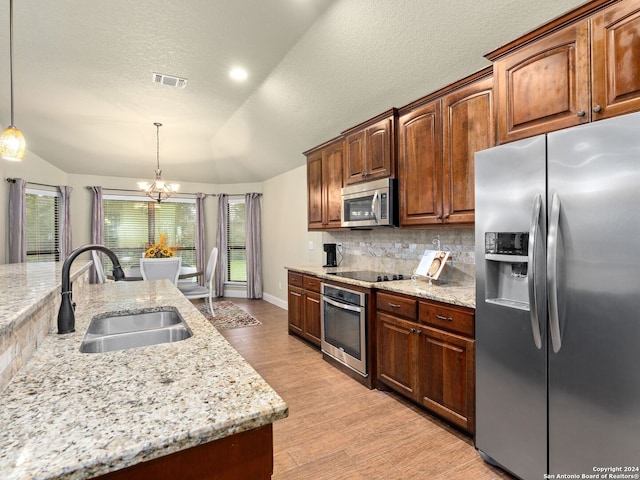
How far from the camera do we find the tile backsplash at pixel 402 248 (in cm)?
287

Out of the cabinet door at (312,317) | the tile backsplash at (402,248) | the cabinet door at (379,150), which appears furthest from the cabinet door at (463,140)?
the cabinet door at (312,317)

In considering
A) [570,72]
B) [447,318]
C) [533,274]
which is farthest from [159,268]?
[570,72]

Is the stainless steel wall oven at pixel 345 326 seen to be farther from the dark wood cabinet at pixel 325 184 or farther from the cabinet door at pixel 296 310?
the dark wood cabinet at pixel 325 184

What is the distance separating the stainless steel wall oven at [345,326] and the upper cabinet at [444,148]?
84 cm

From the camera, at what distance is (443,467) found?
6.31 feet

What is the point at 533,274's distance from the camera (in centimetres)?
159

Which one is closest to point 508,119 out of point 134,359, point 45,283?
point 134,359

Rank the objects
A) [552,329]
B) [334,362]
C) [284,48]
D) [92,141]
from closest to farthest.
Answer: [552,329] → [284,48] → [334,362] → [92,141]

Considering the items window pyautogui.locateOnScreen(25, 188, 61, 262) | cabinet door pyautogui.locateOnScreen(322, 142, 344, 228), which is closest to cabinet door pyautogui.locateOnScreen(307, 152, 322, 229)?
cabinet door pyautogui.locateOnScreen(322, 142, 344, 228)

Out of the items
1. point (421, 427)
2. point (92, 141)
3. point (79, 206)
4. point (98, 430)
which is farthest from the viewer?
point (79, 206)

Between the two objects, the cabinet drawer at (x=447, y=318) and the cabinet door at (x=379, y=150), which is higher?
the cabinet door at (x=379, y=150)

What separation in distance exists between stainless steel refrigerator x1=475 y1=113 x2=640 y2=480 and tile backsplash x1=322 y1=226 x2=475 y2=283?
36.3 inches

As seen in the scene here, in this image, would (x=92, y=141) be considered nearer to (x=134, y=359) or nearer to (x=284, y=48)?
(x=284, y=48)

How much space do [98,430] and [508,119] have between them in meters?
2.21
